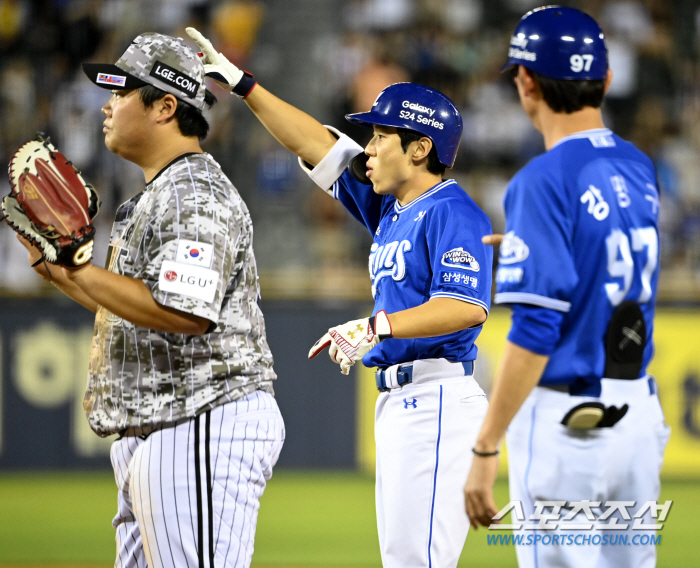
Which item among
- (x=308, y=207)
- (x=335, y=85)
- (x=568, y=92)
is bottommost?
(x=308, y=207)

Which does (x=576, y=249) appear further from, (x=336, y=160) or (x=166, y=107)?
(x=336, y=160)

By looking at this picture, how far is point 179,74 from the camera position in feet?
10.2

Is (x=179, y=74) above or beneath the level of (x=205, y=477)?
above

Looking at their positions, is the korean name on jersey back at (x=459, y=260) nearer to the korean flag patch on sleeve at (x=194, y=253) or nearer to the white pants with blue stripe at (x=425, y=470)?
the white pants with blue stripe at (x=425, y=470)

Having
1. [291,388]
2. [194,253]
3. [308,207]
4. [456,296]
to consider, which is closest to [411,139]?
[456,296]

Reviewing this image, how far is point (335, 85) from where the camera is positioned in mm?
11672

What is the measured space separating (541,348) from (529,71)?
32.1 inches

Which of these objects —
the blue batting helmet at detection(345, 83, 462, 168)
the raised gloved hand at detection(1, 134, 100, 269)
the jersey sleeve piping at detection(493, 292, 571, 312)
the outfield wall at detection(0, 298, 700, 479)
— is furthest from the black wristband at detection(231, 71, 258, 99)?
the outfield wall at detection(0, 298, 700, 479)

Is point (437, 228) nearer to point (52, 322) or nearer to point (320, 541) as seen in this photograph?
point (320, 541)

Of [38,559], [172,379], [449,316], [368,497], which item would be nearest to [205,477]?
[172,379]

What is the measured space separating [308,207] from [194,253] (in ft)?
26.5

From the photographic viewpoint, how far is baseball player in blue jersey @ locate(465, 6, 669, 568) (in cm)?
252

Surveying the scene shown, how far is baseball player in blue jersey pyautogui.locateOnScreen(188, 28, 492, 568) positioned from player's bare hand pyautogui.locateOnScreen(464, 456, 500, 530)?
0.81 meters

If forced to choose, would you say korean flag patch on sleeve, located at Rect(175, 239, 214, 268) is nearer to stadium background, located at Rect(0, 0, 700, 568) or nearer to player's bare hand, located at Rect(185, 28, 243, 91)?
player's bare hand, located at Rect(185, 28, 243, 91)
